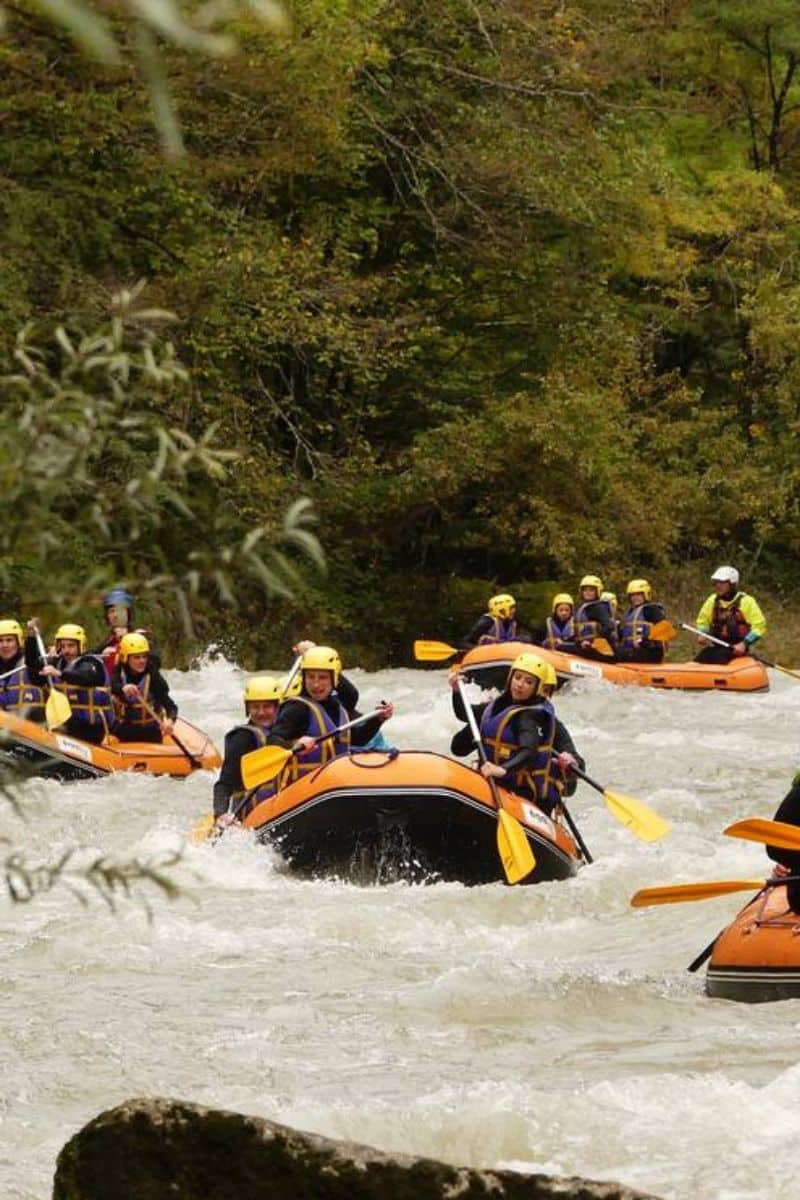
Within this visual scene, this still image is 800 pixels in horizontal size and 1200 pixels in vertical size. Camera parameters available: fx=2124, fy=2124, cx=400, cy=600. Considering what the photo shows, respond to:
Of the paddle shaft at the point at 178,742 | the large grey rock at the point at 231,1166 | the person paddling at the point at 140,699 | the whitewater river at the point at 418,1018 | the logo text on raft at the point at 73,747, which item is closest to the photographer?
the large grey rock at the point at 231,1166

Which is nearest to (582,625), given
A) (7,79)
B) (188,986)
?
(7,79)

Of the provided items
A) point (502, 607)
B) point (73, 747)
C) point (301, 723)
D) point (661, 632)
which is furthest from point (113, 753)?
point (661, 632)

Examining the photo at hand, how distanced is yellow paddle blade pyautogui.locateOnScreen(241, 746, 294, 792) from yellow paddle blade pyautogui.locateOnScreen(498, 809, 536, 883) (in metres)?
1.22

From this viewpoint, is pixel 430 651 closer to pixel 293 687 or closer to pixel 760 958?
pixel 293 687

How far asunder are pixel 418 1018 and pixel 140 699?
745cm

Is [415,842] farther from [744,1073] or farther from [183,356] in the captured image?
[183,356]

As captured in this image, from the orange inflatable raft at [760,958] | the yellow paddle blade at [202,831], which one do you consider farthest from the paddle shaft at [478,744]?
the orange inflatable raft at [760,958]

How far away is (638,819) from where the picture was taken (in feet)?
33.7

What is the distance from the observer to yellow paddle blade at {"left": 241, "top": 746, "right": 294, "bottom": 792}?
10.5 metres

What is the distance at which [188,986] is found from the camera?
26.0 feet

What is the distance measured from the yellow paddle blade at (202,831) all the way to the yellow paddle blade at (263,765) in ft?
1.21

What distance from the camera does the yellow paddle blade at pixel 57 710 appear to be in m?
13.4

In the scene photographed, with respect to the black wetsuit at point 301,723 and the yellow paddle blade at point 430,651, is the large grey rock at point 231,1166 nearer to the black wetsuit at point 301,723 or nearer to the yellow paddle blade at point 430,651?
the black wetsuit at point 301,723

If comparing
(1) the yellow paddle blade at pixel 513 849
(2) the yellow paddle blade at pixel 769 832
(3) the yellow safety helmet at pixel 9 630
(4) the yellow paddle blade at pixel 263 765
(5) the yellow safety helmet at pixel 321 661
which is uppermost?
(3) the yellow safety helmet at pixel 9 630
